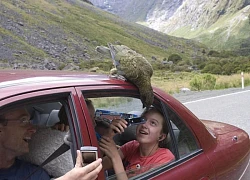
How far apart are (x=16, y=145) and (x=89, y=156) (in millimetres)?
538

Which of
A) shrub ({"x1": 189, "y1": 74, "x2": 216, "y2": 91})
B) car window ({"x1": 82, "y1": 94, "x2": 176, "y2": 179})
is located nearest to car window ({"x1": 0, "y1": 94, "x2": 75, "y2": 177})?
car window ({"x1": 82, "y1": 94, "x2": 176, "y2": 179})

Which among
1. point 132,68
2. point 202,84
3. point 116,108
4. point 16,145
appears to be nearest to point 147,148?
point 116,108

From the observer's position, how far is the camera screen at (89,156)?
1820 millimetres

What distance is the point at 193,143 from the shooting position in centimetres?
289

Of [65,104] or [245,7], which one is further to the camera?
[245,7]

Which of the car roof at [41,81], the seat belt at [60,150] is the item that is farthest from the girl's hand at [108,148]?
the car roof at [41,81]

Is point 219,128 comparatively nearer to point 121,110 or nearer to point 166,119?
point 166,119

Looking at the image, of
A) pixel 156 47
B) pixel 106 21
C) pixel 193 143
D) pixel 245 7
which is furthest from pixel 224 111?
pixel 245 7

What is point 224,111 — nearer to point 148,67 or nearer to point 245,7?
point 148,67

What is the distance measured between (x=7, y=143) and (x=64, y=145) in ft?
1.05

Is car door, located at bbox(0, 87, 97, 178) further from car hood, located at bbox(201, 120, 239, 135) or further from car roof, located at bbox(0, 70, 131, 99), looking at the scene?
car hood, located at bbox(201, 120, 239, 135)

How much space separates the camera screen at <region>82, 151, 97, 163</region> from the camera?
5.97ft

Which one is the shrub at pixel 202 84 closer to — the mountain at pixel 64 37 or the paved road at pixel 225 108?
the paved road at pixel 225 108

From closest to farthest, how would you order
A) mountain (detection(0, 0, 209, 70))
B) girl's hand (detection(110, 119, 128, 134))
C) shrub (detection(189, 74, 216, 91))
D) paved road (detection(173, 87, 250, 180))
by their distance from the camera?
girl's hand (detection(110, 119, 128, 134)) → paved road (detection(173, 87, 250, 180)) → shrub (detection(189, 74, 216, 91)) → mountain (detection(0, 0, 209, 70))
